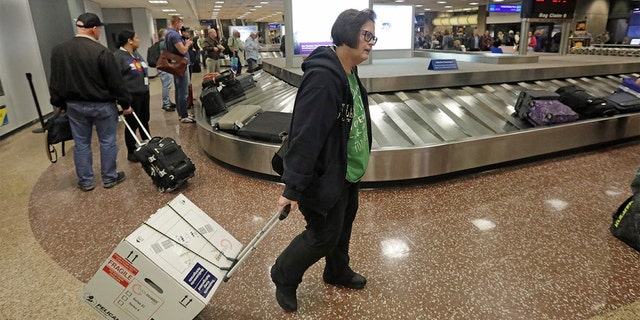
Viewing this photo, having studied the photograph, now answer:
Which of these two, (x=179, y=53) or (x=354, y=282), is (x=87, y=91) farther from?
(x=354, y=282)

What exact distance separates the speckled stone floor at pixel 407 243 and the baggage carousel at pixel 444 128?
189mm

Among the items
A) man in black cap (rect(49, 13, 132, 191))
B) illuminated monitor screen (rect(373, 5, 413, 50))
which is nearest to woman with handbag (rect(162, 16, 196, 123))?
man in black cap (rect(49, 13, 132, 191))

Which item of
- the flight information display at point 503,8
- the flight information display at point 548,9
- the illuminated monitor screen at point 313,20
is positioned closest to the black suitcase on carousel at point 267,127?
the illuminated monitor screen at point 313,20

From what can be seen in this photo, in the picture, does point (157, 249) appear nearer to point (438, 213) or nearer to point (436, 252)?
point (436, 252)

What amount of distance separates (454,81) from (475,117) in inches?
32.6

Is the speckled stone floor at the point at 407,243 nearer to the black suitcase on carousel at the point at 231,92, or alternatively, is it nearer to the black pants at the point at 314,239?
the black pants at the point at 314,239

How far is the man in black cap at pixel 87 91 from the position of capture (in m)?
3.62

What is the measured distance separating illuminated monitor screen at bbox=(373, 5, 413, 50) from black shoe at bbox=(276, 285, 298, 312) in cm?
623

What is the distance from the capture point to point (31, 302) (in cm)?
224

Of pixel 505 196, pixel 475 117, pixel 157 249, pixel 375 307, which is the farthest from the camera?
pixel 475 117

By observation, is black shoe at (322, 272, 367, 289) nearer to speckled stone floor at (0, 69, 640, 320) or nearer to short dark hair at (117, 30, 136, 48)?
speckled stone floor at (0, 69, 640, 320)

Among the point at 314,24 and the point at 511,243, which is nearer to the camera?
the point at 511,243

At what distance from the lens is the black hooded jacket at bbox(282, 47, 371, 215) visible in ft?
5.24

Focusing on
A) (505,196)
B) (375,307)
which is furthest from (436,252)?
(505,196)
